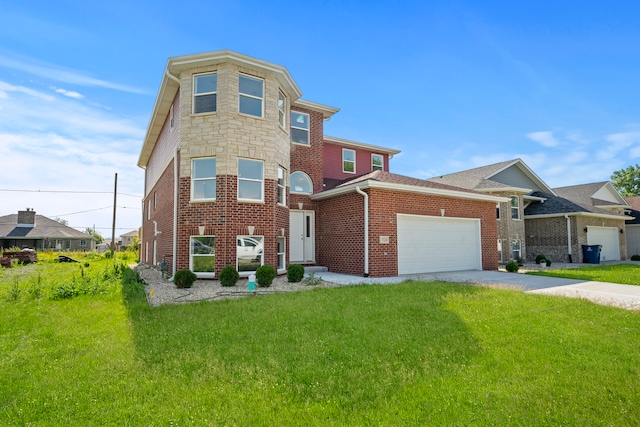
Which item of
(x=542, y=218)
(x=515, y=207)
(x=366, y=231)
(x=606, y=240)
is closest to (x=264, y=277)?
(x=366, y=231)

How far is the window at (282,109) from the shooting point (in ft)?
43.0

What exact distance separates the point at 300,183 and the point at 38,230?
4059cm

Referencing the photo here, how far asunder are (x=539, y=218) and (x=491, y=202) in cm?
960

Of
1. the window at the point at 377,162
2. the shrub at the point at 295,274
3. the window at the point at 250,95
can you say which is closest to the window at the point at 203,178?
the window at the point at 250,95

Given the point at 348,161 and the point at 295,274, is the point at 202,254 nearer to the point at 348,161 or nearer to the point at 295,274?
the point at 295,274

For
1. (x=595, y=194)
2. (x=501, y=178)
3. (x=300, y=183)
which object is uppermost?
(x=501, y=178)

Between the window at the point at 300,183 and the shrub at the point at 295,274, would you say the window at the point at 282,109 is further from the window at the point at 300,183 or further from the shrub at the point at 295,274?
the shrub at the point at 295,274

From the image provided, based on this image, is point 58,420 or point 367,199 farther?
point 367,199

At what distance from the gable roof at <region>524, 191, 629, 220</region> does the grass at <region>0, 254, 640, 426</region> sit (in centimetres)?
1674

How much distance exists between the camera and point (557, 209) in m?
20.9

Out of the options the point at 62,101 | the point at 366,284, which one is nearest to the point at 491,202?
the point at 366,284

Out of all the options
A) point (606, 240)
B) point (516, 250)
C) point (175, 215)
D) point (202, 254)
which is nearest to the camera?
point (202, 254)

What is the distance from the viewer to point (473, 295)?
7797 mm

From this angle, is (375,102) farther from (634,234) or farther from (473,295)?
(634,234)
